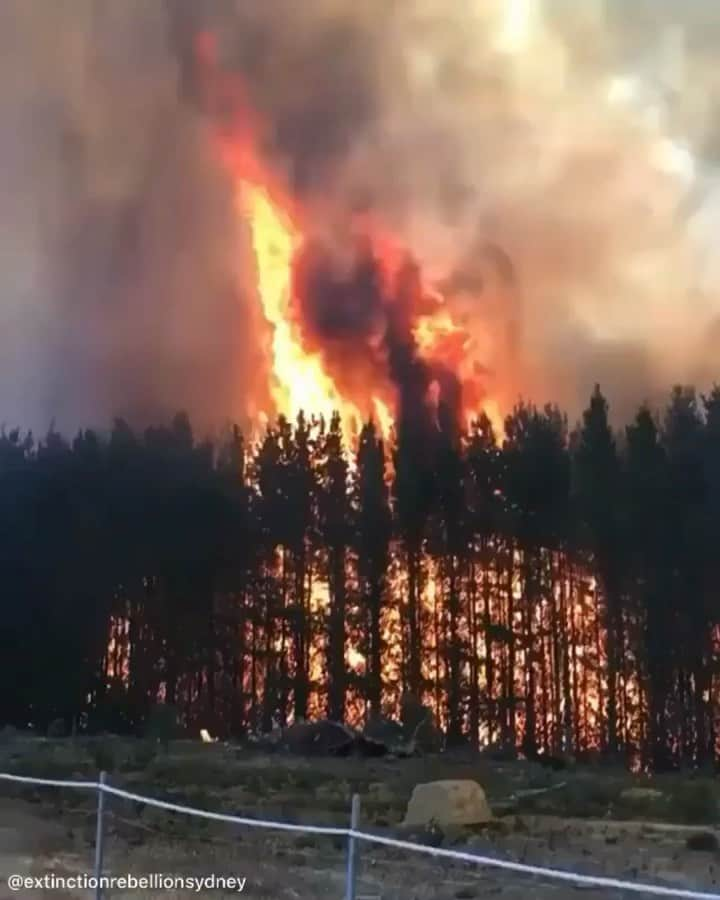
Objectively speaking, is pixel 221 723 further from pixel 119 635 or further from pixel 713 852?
pixel 713 852

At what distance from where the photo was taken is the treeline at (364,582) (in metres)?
48.0

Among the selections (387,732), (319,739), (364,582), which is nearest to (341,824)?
(319,739)

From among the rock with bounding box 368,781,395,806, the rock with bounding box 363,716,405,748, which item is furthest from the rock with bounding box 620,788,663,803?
the rock with bounding box 363,716,405,748

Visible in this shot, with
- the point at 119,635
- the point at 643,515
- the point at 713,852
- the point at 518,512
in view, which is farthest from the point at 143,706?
the point at 713,852

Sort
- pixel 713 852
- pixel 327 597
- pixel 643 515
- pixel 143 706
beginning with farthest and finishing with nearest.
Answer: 1. pixel 327 597
2. pixel 143 706
3. pixel 643 515
4. pixel 713 852

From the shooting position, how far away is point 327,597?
54719 mm

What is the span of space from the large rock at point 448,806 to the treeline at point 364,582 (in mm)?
30726

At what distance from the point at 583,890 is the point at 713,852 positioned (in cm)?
322

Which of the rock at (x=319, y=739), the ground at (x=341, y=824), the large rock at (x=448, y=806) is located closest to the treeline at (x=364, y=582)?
the rock at (x=319, y=739)

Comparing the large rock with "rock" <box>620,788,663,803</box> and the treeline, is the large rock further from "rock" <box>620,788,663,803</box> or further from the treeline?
the treeline

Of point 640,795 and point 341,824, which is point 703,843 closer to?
point 341,824

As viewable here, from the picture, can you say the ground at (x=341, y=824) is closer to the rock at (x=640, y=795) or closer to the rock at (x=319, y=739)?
the rock at (x=640, y=795)

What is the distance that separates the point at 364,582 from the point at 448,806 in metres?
37.2

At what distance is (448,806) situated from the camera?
16.9m
